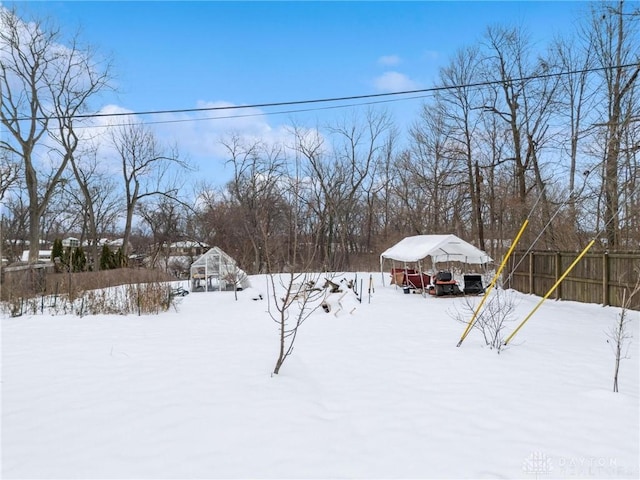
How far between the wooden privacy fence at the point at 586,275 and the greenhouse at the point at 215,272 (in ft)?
31.3

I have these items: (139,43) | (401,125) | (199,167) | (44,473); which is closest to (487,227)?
(401,125)

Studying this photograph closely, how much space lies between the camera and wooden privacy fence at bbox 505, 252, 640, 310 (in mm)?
9844

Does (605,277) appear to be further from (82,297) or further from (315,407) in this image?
(82,297)

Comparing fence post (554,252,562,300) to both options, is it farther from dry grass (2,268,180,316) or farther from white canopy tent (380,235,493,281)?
dry grass (2,268,180,316)

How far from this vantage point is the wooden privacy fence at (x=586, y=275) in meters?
9.84

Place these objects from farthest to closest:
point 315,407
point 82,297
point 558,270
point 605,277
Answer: point 558,270 → point 605,277 → point 82,297 → point 315,407

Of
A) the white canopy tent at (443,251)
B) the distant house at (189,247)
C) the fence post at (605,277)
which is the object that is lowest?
the fence post at (605,277)

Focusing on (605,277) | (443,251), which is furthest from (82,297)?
(605,277)

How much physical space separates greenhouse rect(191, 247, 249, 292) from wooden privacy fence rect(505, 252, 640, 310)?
31.3ft

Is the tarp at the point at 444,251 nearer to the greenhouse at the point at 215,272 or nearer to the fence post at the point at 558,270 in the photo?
the fence post at the point at 558,270

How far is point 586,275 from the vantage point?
37.3 ft

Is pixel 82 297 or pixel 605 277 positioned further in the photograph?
pixel 605 277

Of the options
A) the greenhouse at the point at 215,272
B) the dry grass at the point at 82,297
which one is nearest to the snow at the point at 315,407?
the dry grass at the point at 82,297

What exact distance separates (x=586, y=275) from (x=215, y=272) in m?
12.2
